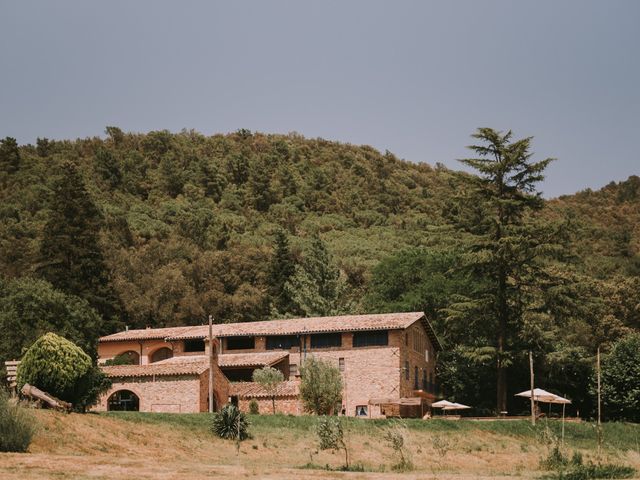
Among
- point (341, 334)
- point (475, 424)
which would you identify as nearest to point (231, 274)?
point (341, 334)

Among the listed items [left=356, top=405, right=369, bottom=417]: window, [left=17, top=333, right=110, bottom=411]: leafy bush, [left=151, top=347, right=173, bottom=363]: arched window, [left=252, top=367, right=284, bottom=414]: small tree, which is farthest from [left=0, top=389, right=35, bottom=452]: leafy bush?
[left=151, top=347, right=173, bottom=363]: arched window

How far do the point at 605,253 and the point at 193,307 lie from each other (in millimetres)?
45457

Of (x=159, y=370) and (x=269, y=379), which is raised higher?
(x=159, y=370)

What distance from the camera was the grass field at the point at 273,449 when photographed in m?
24.7

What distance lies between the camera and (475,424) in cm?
4756

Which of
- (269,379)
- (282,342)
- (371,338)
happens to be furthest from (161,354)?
(371,338)

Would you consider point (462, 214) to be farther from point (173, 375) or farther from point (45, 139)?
point (45, 139)

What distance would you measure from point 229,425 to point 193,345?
75.9 ft

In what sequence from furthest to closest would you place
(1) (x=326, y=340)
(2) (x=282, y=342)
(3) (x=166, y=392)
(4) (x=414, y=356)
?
(2) (x=282, y=342)
(4) (x=414, y=356)
(1) (x=326, y=340)
(3) (x=166, y=392)

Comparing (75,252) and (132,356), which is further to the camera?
(75,252)

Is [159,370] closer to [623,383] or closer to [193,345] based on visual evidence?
[193,345]

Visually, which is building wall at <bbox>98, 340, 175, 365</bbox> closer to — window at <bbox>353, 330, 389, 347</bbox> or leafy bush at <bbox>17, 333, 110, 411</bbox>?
window at <bbox>353, 330, 389, 347</bbox>

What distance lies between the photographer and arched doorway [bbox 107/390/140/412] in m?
52.2

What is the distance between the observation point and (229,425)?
38.2m
